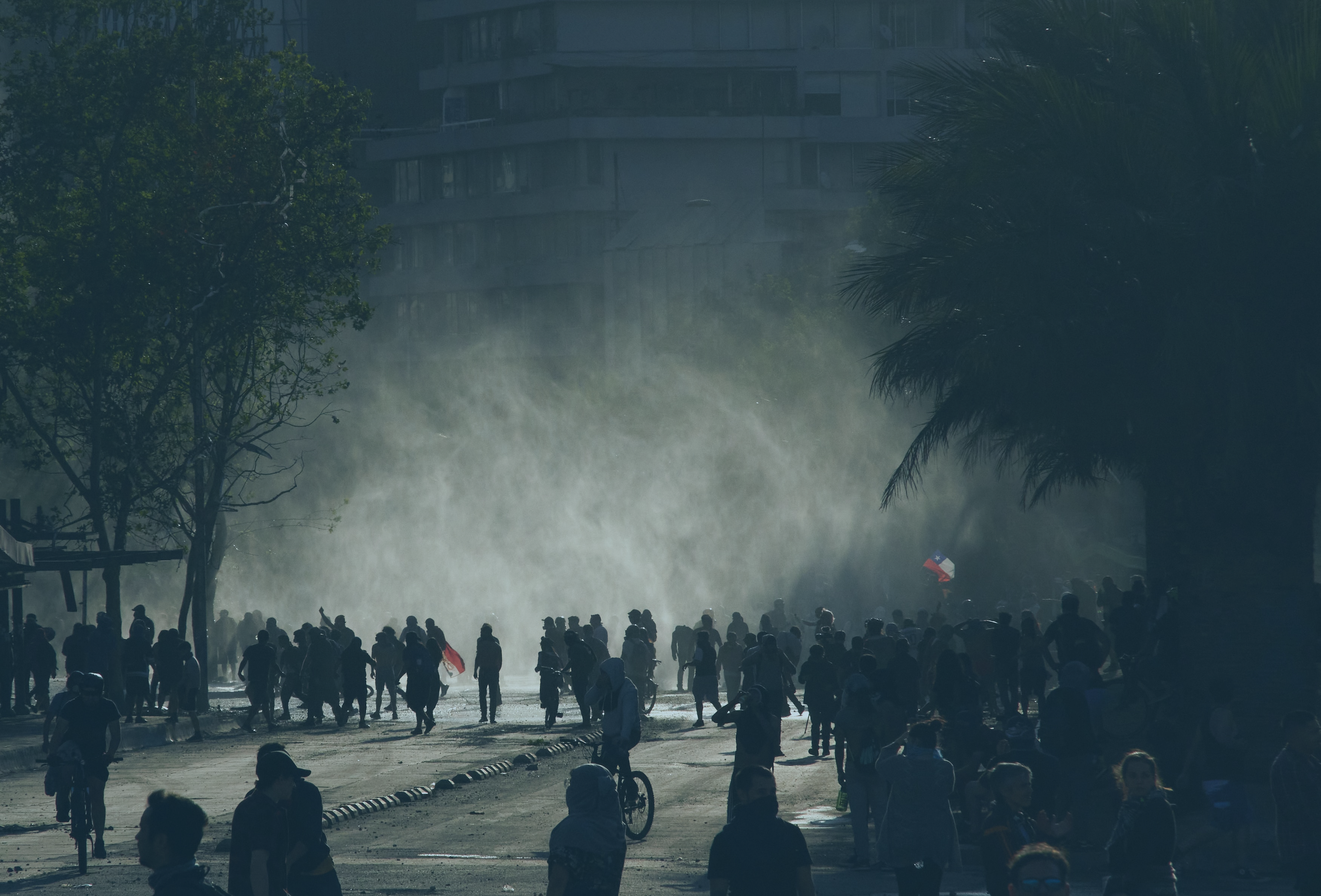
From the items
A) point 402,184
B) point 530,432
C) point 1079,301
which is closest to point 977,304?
point 1079,301

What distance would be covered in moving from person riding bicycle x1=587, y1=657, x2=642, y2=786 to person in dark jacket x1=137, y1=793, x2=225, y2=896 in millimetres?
8753

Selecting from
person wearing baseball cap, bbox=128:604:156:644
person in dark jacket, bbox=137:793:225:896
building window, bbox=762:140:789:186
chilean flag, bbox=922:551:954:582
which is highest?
building window, bbox=762:140:789:186

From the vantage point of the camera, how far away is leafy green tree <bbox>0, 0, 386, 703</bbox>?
104 feet

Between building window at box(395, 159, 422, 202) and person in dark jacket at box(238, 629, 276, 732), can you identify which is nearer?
person in dark jacket at box(238, 629, 276, 732)

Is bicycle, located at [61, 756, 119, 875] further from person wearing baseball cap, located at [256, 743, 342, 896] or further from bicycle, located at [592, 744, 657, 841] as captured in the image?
person wearing baseball cap, located at [256, 743, 342, 896]

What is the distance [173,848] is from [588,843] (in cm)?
231

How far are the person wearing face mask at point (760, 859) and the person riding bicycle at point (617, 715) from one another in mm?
7048

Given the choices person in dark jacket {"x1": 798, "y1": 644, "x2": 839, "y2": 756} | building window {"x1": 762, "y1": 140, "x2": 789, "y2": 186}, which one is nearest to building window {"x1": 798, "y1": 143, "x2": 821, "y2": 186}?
building window {"x1": 762, "y1": 140, "x2": 789, "y2": 186}

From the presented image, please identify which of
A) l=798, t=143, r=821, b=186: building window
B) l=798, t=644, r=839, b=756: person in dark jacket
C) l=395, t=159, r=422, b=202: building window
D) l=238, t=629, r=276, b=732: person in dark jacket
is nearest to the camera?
l=798, t=644, r=839, b=756: person in dark jacket

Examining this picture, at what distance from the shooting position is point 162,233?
31.9 m

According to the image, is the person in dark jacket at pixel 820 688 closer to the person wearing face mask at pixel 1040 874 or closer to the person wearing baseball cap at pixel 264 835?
the person wearing baseball cap at pixel 264 835

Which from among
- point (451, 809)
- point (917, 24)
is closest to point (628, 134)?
point (917, 24)

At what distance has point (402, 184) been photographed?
9231cm

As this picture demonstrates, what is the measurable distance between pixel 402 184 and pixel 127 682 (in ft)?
221
